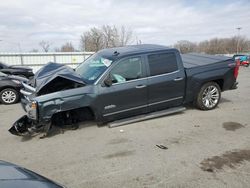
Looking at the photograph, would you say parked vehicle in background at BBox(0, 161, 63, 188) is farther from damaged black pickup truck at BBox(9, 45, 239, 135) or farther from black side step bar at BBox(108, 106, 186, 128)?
black side step bar at BBox(108, 106, 186, 128)

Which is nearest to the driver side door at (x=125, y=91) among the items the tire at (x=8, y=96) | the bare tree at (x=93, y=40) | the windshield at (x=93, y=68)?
the windshield at (x=93, y=68)

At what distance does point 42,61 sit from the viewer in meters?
21.7

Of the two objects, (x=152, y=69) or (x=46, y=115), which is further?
(x=152, y=69)

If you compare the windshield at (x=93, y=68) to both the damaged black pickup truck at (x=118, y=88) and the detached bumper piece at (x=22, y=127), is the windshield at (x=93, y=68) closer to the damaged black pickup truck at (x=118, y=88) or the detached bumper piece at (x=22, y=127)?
the damaged black pickup truck at (x=118, y=88)

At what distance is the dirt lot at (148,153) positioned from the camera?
145 inches

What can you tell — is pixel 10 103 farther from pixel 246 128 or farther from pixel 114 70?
pixel 246 128

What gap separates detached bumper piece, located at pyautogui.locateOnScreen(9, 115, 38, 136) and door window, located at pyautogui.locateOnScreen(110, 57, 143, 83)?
2128 mm

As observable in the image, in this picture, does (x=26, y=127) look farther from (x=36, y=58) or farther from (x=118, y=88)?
(x=36, y=58)

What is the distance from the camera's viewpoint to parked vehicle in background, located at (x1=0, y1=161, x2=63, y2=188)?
221cm

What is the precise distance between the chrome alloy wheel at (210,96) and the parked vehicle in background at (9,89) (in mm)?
6678

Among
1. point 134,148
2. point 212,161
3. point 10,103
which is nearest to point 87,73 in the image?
point 134,148

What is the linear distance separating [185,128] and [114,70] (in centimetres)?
211

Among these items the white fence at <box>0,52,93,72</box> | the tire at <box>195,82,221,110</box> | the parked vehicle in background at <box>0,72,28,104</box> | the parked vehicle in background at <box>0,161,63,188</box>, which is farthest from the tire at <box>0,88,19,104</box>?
the white fence at <box>0,52,93,72</box>

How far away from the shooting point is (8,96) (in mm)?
9773
